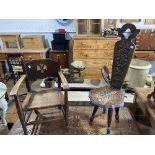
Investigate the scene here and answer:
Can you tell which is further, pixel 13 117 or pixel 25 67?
pixel 13 117

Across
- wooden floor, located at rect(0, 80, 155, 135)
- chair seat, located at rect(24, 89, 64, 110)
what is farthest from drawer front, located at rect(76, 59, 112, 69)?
chair seat, located at rect(24, 89, 64, 110)

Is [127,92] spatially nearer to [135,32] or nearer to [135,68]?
[135,68]

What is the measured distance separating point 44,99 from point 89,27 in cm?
229

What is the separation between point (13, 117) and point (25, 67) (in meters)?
1.06

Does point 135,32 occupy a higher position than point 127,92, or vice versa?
point 135,32

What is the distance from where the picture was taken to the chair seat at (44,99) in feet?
6.85

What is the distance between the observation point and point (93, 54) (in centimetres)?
394

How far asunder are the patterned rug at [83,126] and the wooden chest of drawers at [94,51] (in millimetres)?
1521

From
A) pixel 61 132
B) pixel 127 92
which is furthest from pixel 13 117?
pixel 127 92

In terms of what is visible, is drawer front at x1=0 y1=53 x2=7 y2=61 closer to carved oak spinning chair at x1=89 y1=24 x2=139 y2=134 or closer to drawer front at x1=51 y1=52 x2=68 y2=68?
drawer front at x1=51 y1=52 x2=68 y2=68

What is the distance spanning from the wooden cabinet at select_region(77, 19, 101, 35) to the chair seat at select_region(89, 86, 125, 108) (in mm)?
1938

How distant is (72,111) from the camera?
2.74m

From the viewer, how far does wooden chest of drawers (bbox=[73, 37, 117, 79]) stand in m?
3.84
